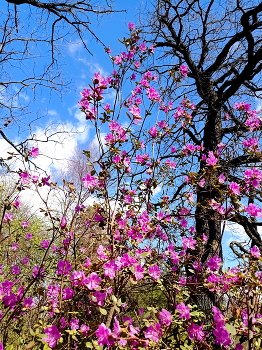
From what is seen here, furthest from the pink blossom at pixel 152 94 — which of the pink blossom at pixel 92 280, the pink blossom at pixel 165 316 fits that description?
the pink blossom at pixel 165 316

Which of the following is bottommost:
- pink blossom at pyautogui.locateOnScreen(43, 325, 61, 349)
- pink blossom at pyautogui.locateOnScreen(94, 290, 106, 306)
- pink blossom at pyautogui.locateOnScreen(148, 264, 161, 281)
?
pink blossom at pyautogui.locateOnScreen(43, 325, 61, 349)

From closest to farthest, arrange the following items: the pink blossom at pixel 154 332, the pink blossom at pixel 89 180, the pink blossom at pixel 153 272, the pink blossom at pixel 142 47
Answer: the pink blossom at pixel 154 332 < the pink blossom at pixel 153 272 < the pink blossom at pixel 89 180 < the pink blossom at pixel 142 47

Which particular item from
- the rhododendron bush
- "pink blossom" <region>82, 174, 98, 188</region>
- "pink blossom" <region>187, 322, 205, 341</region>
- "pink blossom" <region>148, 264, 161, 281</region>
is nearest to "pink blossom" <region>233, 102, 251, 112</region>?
the rhododendron bush

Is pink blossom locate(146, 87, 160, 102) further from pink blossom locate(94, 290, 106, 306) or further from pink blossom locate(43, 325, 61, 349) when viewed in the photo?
pink blossom locate(43, 325, 61, 349)

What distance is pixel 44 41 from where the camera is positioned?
4.37 m

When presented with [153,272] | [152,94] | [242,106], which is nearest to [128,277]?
[153,272]

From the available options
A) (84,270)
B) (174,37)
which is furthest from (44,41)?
(84,270)

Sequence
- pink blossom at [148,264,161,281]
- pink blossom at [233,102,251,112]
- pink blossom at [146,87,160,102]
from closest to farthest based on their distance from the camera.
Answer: pink blossom at [148,264,161,281]
pink blossom at [146,87,160,102]
pink blossom at [233,102,251,112]

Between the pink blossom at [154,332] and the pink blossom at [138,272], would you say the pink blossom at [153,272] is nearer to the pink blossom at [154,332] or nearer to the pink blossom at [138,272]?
the pink blossom at [138,272]

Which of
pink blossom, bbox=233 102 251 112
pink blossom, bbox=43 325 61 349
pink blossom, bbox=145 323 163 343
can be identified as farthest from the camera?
pink blossom, bbox=233 102 251 112

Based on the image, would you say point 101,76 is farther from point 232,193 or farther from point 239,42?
point 239,42

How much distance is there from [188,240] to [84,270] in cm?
89

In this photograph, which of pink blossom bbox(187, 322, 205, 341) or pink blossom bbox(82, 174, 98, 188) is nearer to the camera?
pink blossom bbox(187, 322, 205, 341)

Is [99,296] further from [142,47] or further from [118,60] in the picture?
[142,47]
